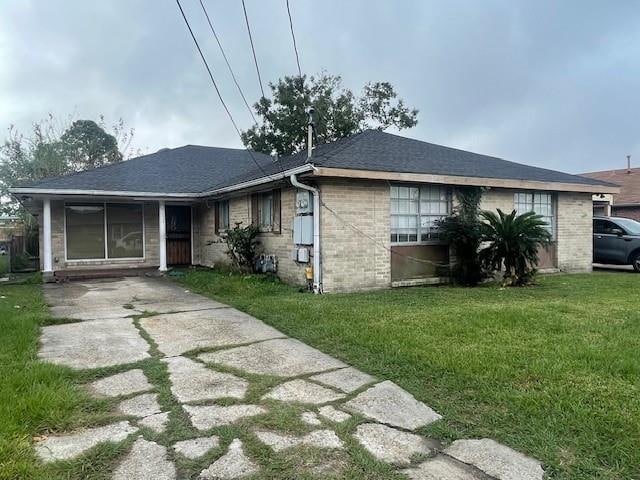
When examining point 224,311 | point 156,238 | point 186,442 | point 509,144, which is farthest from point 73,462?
point 509,144

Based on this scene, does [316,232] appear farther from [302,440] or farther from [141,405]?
[302,440]

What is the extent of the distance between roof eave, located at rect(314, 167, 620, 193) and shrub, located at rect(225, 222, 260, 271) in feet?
10.4

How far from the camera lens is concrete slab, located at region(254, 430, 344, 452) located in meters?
2.80

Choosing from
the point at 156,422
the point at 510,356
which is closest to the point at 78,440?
the point at 156,422

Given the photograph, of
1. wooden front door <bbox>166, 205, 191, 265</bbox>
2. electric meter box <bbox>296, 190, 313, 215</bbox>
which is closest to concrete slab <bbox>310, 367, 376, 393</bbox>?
electric meter box <bbox>296, 190, 313, 215</bbox>

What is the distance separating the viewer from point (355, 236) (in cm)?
924

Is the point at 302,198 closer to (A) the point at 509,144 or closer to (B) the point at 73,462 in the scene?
(B) the point at 73,462

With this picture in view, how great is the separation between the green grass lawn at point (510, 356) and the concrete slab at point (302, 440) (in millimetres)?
677

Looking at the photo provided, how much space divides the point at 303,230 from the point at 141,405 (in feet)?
19.9

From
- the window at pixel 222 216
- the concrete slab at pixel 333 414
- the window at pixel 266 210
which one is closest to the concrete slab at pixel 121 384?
the concrete slab at pixel 333 414

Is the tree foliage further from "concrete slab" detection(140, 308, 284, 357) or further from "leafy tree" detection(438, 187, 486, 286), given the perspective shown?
"leafy tree" detection(438, 187, 486, 286)

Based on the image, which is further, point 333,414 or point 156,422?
point 333,414

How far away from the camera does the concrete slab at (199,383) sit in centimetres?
365

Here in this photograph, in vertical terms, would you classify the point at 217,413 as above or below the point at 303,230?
below
